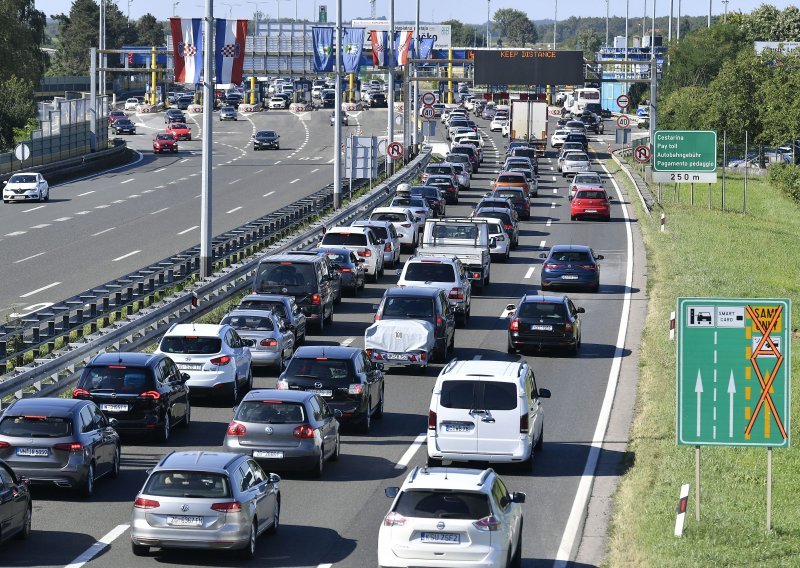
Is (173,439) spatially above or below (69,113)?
below

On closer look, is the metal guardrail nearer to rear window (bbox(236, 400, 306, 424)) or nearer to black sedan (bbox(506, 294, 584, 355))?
rear window (bbox(236, 400, 306, 424))

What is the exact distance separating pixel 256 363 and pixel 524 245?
88.3 ft

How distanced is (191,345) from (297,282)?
875 centimetres

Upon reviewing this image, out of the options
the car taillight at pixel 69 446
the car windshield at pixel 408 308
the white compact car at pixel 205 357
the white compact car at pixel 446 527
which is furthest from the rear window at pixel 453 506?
the car windshield at pixel 408 308

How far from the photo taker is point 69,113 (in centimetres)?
8894

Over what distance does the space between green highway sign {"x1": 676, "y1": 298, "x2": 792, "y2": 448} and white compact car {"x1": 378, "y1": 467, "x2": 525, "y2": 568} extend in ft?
13.2

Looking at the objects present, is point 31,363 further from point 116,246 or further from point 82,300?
point 116,246

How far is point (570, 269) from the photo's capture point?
45.8 m

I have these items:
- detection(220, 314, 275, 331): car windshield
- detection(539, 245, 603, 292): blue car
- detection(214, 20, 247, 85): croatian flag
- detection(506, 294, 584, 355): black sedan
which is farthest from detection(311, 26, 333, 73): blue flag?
detection(220, 314, 275, 331): car windshield

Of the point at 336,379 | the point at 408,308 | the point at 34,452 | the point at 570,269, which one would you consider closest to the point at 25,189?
the point at 570,269

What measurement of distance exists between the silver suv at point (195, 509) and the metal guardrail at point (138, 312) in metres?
8.19

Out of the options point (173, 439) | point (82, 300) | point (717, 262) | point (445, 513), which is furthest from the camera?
point (717, 262)

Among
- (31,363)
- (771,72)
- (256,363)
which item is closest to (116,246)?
(256,363)

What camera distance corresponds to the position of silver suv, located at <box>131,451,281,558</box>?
59.7 feet
